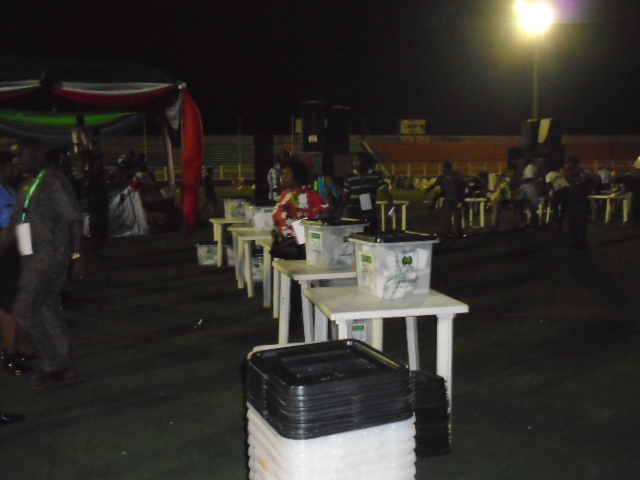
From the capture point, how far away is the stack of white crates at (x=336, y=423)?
8.07 ft

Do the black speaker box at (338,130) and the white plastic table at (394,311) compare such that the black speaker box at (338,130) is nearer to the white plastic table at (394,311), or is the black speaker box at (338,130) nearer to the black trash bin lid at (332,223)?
the black trash bin lid at (332,223)

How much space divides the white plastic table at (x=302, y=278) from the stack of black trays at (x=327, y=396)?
210 centimetres

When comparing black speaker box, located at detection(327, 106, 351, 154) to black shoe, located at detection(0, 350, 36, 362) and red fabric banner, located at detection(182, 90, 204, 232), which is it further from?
black shoe, located at detection(0, 350, 36, 362)

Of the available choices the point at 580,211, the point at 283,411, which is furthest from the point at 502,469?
the point at 580,211

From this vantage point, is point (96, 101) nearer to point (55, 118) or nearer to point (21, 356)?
point (55, 118)

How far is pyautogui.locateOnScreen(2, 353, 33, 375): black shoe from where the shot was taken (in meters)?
5.27

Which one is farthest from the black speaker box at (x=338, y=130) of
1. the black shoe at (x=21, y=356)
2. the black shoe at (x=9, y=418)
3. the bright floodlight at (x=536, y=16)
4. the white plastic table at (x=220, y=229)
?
the black shoe at (x=9, y=418)

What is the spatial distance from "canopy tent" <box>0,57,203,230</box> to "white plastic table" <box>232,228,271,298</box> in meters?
1.34

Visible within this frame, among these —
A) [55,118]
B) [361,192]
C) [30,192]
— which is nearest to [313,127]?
[361,192]

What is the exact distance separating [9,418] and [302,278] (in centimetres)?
206

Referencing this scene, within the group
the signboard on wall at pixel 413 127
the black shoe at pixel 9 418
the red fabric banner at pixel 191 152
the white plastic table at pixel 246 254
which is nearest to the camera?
the black shoe at pixel 9 418

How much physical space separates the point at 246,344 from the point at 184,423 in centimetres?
182

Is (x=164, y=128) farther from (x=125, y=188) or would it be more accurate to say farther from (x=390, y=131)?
(x=390, y=131)

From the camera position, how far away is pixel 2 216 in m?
5.35
